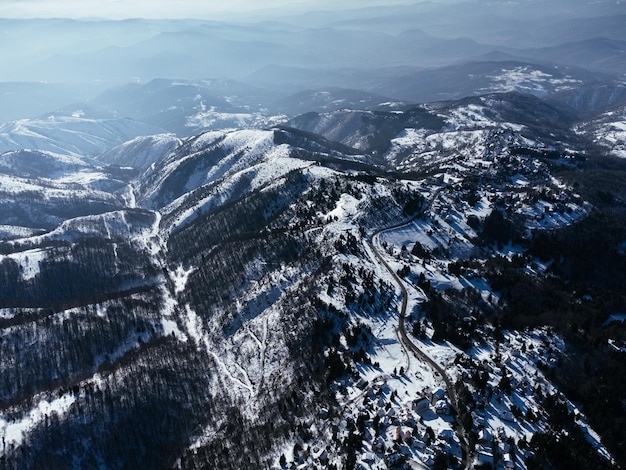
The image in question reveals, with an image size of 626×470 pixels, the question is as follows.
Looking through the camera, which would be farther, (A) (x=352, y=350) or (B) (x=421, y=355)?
(A) (x=352, y=350)

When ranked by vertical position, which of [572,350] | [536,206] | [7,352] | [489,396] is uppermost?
[489,396]

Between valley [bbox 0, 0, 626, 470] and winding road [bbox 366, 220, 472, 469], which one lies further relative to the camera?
valley [bbox 0, 0, 626, 470]

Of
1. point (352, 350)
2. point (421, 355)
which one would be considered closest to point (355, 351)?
point (352, 350)

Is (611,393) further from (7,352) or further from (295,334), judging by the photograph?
(7,352)

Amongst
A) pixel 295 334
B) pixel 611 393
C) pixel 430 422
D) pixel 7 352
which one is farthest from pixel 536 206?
pixel 7 352

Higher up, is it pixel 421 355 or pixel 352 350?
pixel 421 355

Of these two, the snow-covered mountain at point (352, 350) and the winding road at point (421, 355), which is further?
the snow-covered mountain at point (352, 350)

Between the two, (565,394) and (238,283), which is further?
(238,283)

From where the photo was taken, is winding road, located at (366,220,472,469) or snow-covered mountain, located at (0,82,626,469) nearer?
winding road, located at (366,220,472,469)

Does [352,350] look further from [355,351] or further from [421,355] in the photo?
[421,355]

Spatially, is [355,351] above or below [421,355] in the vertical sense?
below

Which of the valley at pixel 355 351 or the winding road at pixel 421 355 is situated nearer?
the winding road at pixel 421 355
